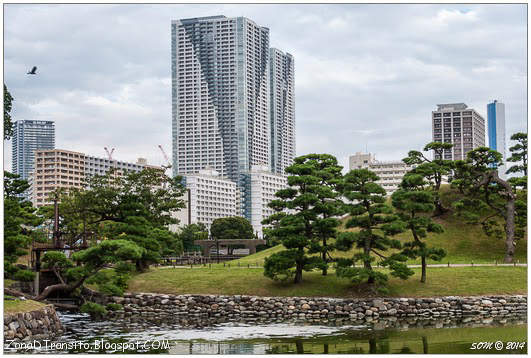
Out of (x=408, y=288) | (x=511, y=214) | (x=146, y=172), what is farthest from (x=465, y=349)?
(x=146, y=172)

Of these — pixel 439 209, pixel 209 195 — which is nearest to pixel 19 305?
pixel 439 209

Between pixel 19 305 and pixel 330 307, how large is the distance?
1490 cm

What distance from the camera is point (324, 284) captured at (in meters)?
35.8

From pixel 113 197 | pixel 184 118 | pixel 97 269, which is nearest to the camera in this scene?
pixel 97 269

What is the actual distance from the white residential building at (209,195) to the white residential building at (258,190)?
320 cm

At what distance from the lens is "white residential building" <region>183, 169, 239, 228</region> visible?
150625 mm

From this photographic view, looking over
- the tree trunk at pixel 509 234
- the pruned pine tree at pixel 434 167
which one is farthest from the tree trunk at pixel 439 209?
the tree trunk at pixel 509 234

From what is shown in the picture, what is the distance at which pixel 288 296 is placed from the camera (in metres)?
34.8

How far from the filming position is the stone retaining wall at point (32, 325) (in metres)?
23.5

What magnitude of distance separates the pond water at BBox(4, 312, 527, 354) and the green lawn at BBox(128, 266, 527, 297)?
3731 mm

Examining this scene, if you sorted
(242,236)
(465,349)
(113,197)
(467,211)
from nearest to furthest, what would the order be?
(465,349) → (113,197) → (467,211) → (242,236)

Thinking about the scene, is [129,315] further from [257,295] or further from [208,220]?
[208,220]

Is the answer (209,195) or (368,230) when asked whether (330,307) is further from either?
(209,195)

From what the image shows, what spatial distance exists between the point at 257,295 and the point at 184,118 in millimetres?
138178
